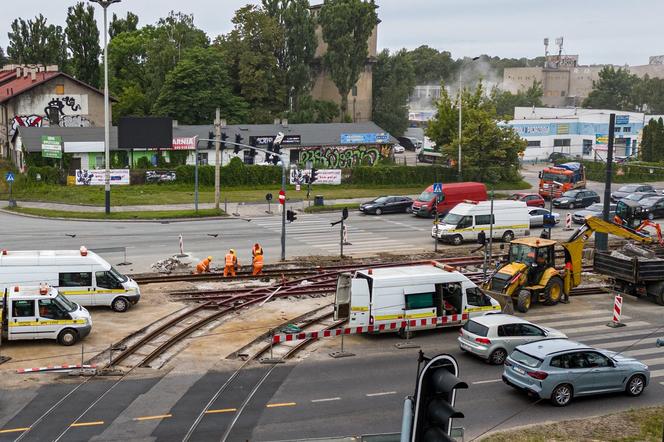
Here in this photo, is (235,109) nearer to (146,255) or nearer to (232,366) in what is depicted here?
(146,255)

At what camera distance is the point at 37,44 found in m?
102

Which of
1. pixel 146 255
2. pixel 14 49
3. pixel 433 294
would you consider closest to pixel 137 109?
pixel 14 49

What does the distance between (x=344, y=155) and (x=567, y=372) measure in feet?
197

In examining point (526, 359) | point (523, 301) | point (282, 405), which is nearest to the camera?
point (282, 405)

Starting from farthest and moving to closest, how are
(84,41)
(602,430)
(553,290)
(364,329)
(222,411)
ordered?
(84,41) < (553,290) < (364,329) < (222,411) < (602,430)

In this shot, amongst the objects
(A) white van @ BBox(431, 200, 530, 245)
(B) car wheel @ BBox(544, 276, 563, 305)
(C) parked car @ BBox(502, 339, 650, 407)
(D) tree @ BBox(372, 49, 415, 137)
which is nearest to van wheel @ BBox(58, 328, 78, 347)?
(C) parked car @ BBox(502, 339, 650, 407)

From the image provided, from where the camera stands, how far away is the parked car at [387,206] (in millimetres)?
55406

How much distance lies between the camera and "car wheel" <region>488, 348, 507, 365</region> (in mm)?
23031

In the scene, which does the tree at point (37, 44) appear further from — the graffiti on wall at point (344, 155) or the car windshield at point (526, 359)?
the car windshield at point (526, 359)

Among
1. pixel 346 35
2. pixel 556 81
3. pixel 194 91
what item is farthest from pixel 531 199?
pixel 556 81

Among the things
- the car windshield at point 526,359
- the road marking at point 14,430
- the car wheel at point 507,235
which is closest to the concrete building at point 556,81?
the car wheel at point 507,235

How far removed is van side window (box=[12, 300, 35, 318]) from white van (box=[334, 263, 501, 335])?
907 centimetres

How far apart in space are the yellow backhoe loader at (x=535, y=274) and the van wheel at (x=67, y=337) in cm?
1474

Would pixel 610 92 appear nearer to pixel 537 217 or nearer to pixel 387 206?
pixel 387 206
